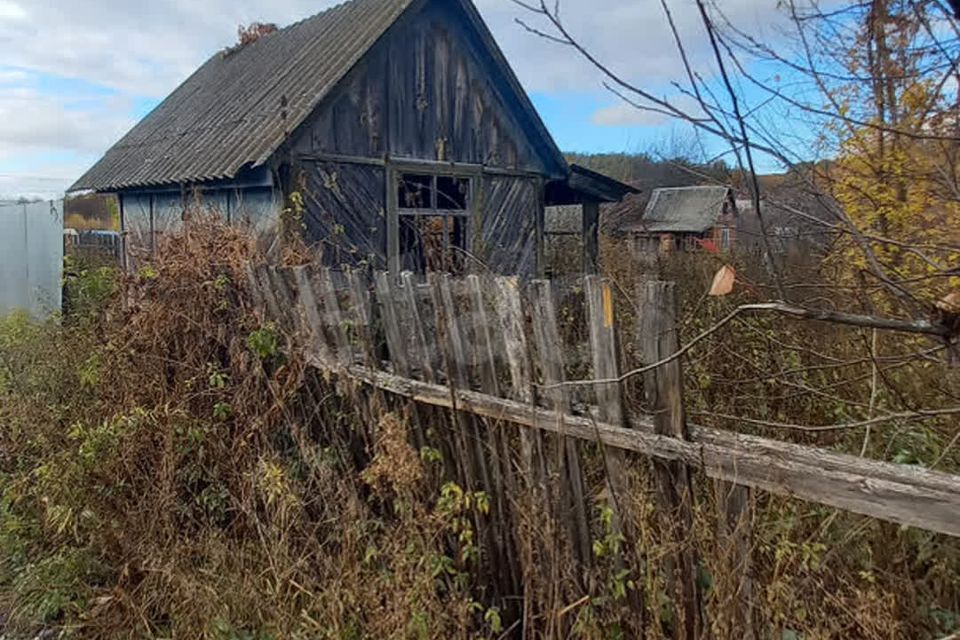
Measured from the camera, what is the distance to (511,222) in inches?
458

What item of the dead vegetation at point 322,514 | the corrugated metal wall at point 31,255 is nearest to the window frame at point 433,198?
the corrugated metal wall at point 31,255

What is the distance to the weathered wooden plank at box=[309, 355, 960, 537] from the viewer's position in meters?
1.74

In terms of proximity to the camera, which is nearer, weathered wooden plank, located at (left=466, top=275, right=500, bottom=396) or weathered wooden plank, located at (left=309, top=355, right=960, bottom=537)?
weathered wooden plank, located at (left=309, top=355, right=960, bottom=537)

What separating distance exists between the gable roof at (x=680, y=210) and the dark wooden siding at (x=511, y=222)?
29508 mm

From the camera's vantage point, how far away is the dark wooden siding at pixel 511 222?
1127 centimetres

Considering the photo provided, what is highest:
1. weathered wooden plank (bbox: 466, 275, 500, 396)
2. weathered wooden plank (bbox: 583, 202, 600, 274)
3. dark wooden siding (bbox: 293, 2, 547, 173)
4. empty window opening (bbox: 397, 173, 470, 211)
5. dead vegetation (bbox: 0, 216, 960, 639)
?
dark wooden siding (bbox: 293, 2, 547, 173)

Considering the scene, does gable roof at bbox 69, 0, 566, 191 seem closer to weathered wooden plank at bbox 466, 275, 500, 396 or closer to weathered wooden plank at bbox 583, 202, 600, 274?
weathered wooden plank at bbox 583, 202, 600, 274

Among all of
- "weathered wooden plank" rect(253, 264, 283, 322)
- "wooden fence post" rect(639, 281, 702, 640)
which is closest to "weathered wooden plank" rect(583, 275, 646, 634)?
"wooden fence post" rect(639, 281, 702, 640)

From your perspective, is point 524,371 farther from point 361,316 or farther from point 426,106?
point 426,106

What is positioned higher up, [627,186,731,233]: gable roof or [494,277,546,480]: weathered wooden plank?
[627,186,731,233]: gable roof

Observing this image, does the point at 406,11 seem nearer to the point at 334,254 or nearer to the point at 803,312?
the point at 334,254

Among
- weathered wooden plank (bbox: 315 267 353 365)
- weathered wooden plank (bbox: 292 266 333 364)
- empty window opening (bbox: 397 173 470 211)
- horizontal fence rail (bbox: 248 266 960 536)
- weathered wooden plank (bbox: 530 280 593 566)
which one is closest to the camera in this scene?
horizontal fence rail (bbox: 248 266 960 536)

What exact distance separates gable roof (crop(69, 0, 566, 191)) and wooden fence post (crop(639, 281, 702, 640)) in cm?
685

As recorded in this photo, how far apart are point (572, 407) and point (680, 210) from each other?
45.5m
